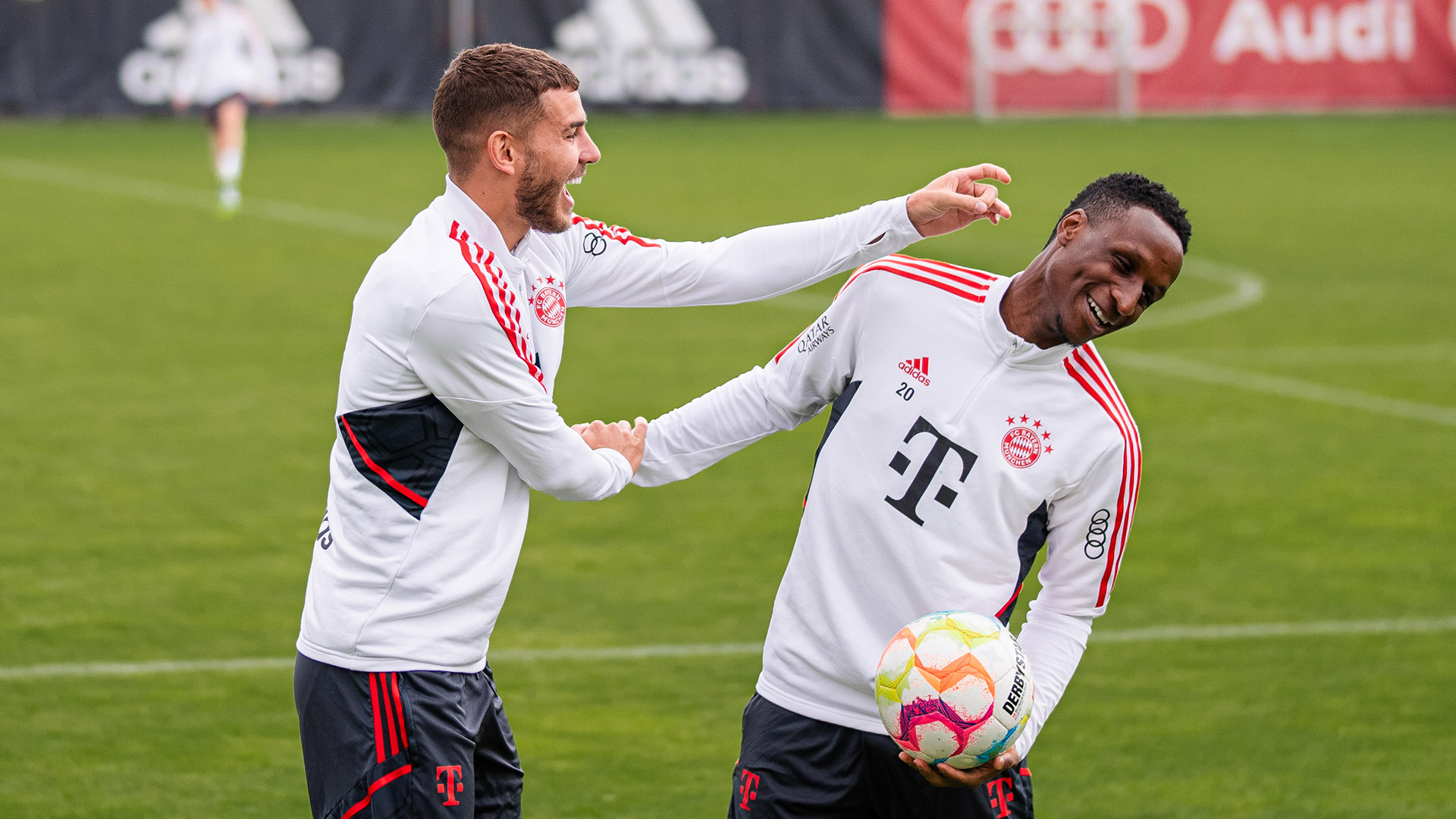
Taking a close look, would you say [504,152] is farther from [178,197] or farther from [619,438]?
[178,197]

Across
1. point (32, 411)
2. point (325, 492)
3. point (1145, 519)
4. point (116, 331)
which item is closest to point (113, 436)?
point (32, 411)

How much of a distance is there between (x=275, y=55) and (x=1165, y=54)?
13885mm

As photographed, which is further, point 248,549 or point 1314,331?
point 1314,331

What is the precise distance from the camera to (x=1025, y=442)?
402 centimetres

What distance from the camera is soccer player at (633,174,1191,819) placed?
399 cm

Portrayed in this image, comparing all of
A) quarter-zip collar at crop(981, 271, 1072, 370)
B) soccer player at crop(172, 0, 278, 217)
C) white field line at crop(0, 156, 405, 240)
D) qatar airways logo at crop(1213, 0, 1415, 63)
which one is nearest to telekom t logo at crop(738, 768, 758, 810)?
quarter-zip collar at crop(981, 271, 1072, 370)

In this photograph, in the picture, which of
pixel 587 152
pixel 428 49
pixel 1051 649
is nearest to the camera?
pixel 587 152

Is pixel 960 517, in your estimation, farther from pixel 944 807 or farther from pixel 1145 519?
pixel 1145 519

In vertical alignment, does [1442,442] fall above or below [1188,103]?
above

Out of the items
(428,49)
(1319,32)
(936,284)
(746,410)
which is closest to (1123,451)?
(936,284)

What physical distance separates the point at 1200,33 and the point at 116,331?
2141 cm

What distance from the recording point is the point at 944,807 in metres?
4.11

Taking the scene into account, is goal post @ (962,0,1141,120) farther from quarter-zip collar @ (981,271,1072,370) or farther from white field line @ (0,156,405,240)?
quarter-zip collar @ (981,271,1072,370)

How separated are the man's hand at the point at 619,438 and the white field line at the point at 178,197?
14.4 m
